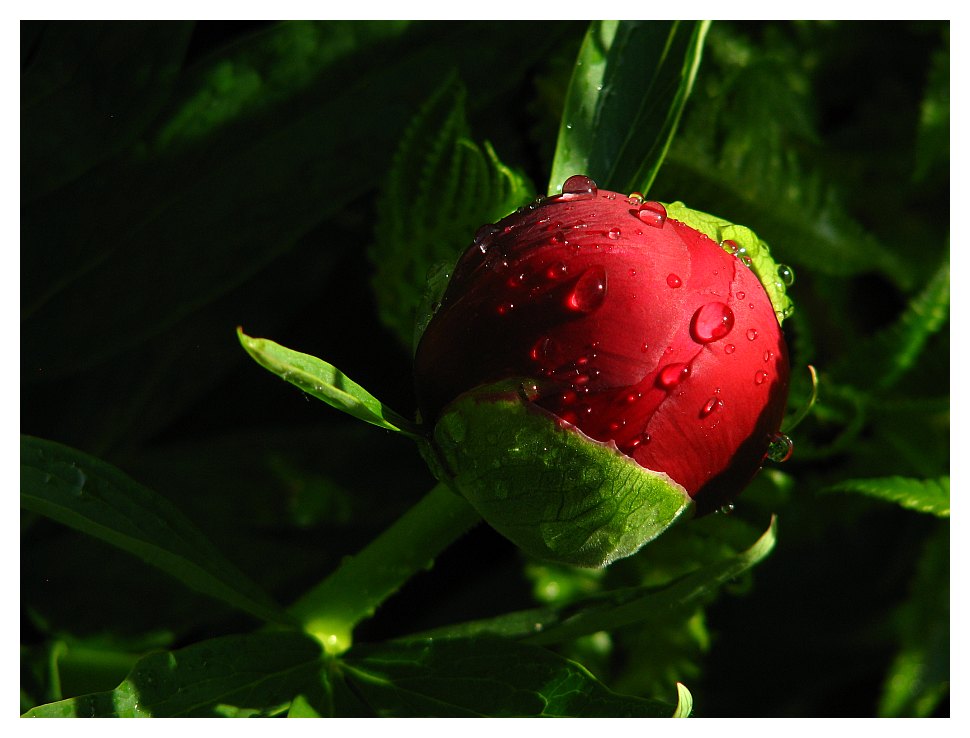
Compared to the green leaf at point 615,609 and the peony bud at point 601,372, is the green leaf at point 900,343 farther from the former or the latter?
the peony bud at point 601,372

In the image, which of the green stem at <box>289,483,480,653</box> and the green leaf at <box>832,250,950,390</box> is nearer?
the green stem at <box>289,483,480,653</box>

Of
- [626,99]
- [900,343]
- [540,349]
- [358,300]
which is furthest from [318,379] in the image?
[900,343]

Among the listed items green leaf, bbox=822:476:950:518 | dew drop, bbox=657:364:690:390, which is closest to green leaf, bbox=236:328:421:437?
dew drop, bbox=657:364:690:390

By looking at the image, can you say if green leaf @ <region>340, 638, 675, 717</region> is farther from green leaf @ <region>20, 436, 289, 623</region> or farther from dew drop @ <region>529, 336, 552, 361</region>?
dew drop @ <region>529, 336, 552, 361</region>

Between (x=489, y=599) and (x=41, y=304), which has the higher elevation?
(x=41, y=304)

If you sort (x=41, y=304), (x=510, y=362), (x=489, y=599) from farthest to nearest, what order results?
(x=489, y=599), (x=41, y=304), (x=510, y=362)
